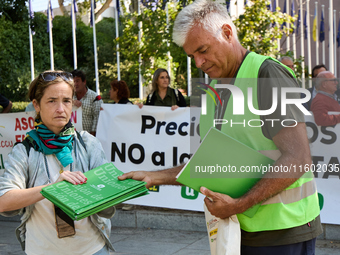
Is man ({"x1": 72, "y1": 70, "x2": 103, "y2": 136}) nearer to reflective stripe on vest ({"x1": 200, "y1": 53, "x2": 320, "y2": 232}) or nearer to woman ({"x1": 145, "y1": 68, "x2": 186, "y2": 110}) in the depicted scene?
woman ({"x1": 145, "y1": 68, "x2": 186, "y2": 110})

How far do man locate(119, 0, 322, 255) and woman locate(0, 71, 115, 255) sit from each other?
78 cm

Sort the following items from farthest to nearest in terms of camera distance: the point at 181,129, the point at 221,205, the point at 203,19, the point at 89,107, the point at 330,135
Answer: the point at 89,107 < the point at 181,129 < the point at 330,135 < the point at 203,19 < the point at 221,205

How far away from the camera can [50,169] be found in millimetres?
2584

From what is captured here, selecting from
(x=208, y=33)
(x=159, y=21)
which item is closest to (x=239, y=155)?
(x=208, y=33)

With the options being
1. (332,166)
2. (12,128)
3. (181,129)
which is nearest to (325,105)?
(332,166)

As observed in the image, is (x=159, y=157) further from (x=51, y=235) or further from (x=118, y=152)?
(x=51, y=235)

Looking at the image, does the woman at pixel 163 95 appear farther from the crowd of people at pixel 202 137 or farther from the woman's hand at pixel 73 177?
the woman's hand at pixel 73 177

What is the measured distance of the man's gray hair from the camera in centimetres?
221

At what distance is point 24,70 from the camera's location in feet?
89.0

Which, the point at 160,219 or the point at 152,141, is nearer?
the point at 160,219

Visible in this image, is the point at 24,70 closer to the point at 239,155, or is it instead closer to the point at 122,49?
the point at 122,49

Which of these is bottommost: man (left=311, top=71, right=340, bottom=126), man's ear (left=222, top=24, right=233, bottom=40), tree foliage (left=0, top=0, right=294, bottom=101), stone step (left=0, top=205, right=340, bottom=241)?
stone step (left=0, top=205, right=340, bottom=241)

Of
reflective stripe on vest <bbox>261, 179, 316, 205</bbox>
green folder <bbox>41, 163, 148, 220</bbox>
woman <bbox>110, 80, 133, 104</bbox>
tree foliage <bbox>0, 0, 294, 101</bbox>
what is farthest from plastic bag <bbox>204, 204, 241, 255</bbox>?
tree foliage <bbox>0, 0, 294, 101</bbox>

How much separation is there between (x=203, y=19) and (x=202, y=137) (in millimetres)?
606
